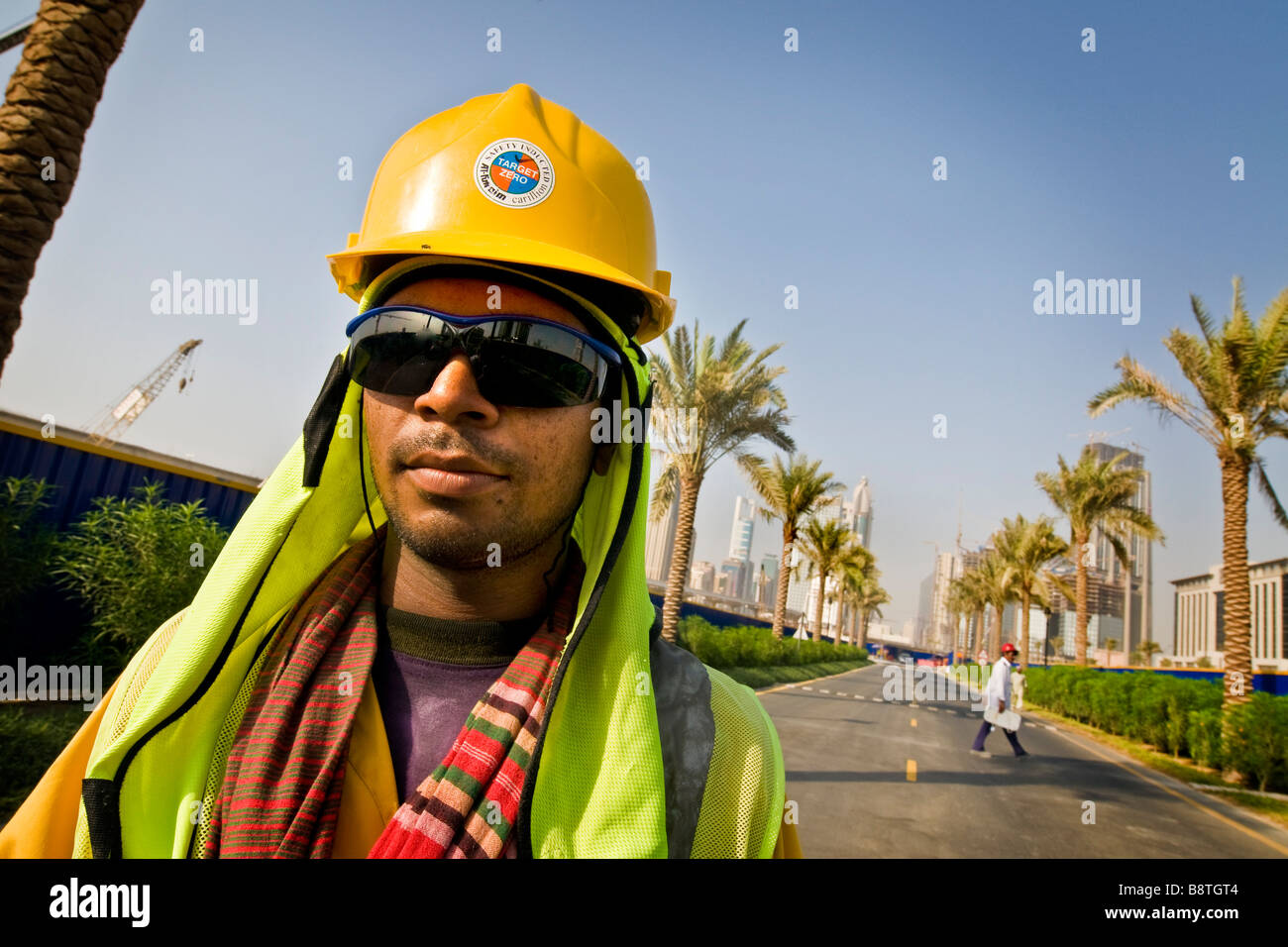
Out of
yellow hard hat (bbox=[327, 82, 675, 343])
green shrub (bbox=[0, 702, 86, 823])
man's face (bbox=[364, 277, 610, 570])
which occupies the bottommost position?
green shrub (bbox=[0, 702, 86, 823])

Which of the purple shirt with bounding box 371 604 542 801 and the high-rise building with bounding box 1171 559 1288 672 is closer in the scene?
the purple shirt with bounding box 371 604 542 801

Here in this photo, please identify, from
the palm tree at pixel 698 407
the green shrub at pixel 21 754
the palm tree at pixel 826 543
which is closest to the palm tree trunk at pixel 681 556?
the palm tree at pixel 698 407

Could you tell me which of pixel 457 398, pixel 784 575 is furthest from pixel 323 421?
pixel 784 575

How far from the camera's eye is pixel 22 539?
7.50 m

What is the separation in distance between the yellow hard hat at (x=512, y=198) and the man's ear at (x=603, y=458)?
0.35 meters

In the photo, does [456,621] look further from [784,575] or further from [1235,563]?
[784,575]

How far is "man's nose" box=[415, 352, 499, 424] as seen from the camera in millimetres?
1225

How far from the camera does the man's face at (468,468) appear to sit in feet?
4.01

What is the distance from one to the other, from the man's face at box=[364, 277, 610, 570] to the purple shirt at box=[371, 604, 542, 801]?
17cm

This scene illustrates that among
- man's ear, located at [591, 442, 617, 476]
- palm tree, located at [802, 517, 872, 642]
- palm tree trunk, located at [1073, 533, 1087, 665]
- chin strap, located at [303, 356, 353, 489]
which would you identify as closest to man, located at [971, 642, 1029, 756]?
man's ear, located at [591, 442, 617, 476]

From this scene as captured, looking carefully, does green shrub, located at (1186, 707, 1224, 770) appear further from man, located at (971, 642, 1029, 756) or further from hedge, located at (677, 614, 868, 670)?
hedge, located at (677, 614, 868, 670)
